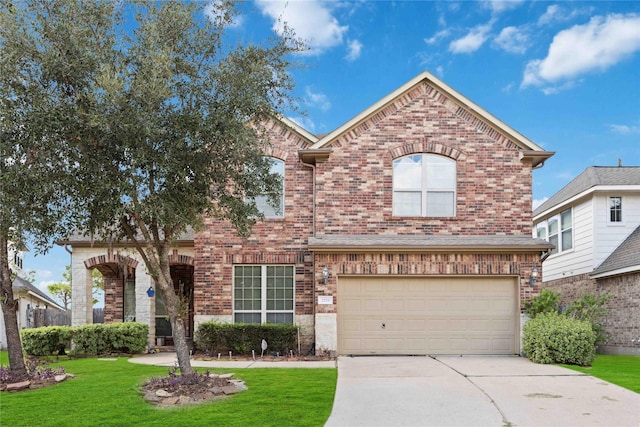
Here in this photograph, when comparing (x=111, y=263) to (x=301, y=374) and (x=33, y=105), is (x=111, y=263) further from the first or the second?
(x=33, y=105)

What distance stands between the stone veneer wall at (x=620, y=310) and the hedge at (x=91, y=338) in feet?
46.5

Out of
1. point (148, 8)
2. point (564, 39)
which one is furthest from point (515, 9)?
point (148, 8)

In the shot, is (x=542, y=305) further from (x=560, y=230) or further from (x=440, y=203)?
(x=560, y=230)

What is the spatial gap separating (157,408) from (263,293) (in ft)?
27.6

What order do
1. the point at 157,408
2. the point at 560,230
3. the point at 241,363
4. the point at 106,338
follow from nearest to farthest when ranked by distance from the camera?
the point at 157,408 < the point at 241,363 < the point at 106,338 < the point at 560,230

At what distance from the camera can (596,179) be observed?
2066 cm

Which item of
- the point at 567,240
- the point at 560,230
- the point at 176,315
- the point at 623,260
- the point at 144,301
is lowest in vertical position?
the point at 144,301

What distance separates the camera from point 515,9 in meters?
16.6

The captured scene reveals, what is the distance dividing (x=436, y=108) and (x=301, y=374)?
875 centimetres

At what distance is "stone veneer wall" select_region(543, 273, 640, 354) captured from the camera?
18.2m

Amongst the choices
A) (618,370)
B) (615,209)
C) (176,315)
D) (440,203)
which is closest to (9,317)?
(176,315)

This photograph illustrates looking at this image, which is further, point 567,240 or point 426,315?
point 567,240

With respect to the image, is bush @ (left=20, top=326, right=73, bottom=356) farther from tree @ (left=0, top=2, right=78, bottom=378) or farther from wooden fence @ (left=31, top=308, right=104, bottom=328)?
tree @ (left=0, top=2, right=78, bottom=378)

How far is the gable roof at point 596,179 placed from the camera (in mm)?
20328
